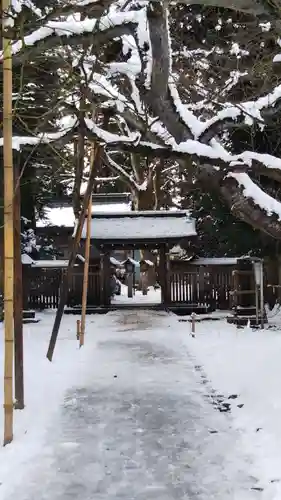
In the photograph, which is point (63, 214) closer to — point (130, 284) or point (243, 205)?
point (130, 284)

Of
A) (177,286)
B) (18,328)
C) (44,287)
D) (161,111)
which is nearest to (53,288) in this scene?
(44,287)

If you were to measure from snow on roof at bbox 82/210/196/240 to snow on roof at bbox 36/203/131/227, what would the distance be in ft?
4.63

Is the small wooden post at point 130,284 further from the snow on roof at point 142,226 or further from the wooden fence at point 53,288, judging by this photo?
the wooden fence at point 53,288

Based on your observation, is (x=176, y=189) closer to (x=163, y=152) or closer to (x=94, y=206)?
(x=94, y=206)

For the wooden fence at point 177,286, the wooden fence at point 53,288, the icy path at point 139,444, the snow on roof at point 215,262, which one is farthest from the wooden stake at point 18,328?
the snow on roof at point 215,262

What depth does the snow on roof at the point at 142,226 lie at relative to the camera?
22781 millimetres

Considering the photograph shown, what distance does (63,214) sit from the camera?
1118 inches

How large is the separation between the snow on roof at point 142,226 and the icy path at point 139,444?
12300 mm

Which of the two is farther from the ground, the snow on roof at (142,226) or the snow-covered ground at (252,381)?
the snow on roof at (142,226)

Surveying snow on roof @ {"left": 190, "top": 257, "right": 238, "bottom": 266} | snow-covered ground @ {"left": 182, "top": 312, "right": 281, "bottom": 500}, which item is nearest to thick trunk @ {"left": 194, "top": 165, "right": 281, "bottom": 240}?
snow-covered ground @ {"left": 182, "top": 312, "right": 281, "bottom": 500}

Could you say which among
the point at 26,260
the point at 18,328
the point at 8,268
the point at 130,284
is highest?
the point at 26,260

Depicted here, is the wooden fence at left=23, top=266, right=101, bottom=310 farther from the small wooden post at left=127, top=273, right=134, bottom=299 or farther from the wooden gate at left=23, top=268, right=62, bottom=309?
the small wooden post at left=127, top=273, right=134, bottom=299

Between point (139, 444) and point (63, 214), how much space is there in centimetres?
2294

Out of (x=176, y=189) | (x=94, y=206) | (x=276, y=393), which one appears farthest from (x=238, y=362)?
(x=176, y=189)
